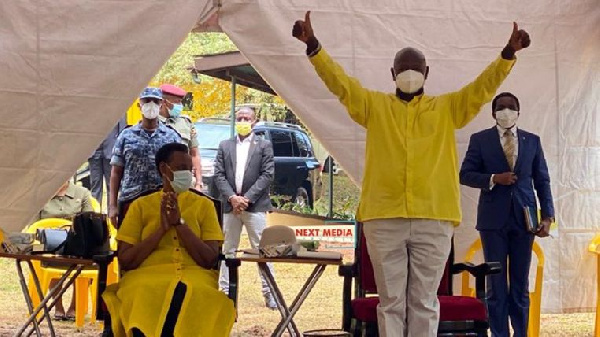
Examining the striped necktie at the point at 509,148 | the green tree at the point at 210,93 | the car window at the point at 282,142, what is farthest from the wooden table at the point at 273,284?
the green tree at the point at 210,93

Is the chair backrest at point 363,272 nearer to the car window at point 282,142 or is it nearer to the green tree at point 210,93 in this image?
the car window at point 282,142

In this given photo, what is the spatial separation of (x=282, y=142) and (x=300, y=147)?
0.90 feet

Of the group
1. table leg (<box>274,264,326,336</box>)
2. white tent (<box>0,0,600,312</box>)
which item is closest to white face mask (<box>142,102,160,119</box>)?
white tent (<box>0,0,600,312</box>)

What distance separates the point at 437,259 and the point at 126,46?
258 centimetres

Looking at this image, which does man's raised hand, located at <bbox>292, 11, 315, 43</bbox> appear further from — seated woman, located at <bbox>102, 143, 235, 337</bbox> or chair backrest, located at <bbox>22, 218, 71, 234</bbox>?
chair backrest, located at <bbox>22, 218, 71, 234</bbox>

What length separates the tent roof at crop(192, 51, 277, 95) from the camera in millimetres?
10836

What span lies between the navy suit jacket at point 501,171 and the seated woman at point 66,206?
10.9ft

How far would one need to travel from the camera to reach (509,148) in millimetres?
6289

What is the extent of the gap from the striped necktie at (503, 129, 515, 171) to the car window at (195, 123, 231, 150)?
25.6ft

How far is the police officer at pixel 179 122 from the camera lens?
25.3ft

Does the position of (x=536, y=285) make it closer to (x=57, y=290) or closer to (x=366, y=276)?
(x=366, y=276)

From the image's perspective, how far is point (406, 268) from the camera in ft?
16.2

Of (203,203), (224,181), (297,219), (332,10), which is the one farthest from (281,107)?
(203,203)

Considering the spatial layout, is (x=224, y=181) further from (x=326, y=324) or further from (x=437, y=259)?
(x=437, y=259)
